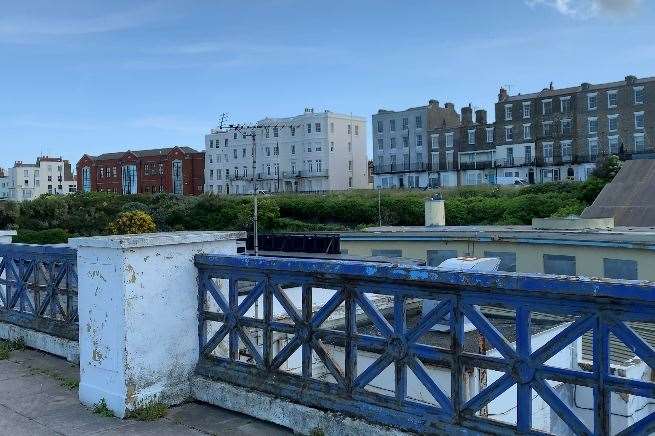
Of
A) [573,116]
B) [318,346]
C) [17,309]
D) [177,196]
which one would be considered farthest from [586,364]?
[177,196]

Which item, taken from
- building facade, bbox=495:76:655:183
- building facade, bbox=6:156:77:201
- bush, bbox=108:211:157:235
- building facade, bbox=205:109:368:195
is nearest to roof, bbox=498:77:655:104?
building facade, bbox=495:76:655:183

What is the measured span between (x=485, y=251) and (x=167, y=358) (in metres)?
13.5

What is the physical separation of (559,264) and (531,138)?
57.5 meters

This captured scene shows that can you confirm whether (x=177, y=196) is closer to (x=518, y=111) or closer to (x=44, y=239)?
(x=44, y=239)

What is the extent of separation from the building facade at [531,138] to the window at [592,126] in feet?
0.13

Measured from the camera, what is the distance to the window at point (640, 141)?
64.3 m

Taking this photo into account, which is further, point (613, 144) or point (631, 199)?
point (613, 144)

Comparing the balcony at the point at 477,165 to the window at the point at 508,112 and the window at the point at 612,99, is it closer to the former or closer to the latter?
the window at the point at 508,112

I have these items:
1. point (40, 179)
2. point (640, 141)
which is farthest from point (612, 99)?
point (40, 179)

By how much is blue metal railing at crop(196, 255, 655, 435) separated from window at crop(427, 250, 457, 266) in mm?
13659

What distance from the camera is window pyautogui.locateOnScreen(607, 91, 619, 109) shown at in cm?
6550

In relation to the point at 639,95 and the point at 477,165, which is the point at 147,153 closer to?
the point at 477,165

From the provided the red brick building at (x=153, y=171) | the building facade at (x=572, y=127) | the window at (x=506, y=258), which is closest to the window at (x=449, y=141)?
the building facade at (x=572, y=127)

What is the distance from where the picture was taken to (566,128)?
68500 mm
